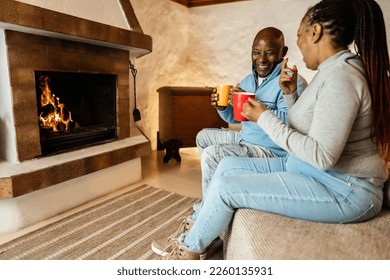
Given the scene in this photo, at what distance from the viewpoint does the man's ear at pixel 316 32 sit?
0.84 meters

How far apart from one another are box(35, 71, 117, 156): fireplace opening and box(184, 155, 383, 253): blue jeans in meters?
1.28

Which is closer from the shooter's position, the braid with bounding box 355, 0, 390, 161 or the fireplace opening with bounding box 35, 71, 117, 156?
the braid with bounding box 355, 0, 390, 161

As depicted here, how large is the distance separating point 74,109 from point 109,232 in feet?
3.55

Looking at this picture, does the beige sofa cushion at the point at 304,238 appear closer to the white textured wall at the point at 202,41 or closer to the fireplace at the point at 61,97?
the fireplace at the point at 61,97

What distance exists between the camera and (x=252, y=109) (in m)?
0.95

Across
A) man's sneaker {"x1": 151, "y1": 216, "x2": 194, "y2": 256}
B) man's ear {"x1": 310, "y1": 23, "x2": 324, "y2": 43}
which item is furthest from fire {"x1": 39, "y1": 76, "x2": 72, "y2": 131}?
man's ear {"x1": 310, "y1": 23, "x2": 324, "y2": 43}

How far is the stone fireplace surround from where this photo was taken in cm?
143

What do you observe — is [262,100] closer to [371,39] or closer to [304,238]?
[371,39]

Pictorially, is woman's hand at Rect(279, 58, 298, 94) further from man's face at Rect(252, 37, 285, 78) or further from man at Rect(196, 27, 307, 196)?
man's face at Rect(252, 37, 285, 78)

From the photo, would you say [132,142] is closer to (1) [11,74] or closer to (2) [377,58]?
(1) [11,74]

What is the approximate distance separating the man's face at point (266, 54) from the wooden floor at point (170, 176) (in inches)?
40.7

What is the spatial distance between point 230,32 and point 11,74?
252 cm

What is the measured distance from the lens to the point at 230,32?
336cm
